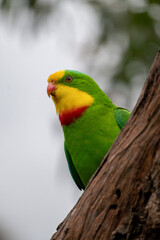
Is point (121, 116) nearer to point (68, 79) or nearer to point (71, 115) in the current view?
point (71, 115)

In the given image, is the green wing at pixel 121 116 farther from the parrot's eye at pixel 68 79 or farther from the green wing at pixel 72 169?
the green wing at pixel 72 169

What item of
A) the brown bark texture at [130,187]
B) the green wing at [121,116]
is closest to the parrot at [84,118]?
the green wing at [121,116]

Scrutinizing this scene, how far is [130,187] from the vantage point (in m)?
2.69

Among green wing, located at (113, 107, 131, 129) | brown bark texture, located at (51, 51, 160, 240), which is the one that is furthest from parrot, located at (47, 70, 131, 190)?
brown bark texture, located at (51, 51, 160, 240)

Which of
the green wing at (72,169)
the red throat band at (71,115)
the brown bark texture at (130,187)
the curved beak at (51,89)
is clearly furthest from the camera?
the green wing at (72,169)

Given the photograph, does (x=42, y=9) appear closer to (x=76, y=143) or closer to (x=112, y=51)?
(x=112, y=51)

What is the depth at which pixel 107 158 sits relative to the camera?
2.95 metres

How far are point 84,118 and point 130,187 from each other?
1973mm

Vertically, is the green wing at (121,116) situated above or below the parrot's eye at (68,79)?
below

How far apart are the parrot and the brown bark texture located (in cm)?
149

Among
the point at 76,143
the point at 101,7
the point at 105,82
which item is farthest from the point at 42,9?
the point at 76,143

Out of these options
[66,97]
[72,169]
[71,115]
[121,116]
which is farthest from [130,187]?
[72,169]

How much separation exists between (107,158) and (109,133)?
1.52 meters

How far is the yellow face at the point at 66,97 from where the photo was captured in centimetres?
472
